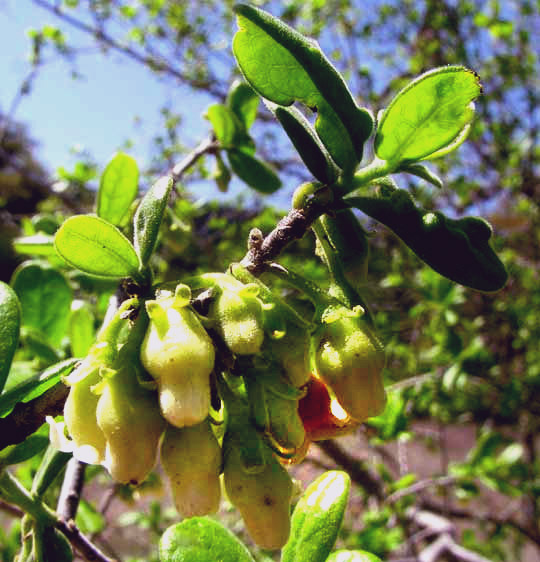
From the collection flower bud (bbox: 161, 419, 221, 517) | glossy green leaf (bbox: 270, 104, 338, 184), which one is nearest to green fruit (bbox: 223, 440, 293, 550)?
flower bud (bbox: 161, 419, 221, 517)

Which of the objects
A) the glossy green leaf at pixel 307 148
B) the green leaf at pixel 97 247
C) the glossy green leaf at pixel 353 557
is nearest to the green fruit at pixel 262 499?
the glossy green leaf at pixel 353 557

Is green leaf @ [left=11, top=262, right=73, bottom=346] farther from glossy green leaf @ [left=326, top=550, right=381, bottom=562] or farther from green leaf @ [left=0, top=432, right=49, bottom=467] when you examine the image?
glossy green leaf @ [left=326, top=550, right=381, bottom=562]

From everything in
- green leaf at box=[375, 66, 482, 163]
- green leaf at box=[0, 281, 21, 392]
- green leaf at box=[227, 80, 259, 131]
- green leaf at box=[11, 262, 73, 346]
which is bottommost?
green leaf at box=[11, 262, 73, 346]

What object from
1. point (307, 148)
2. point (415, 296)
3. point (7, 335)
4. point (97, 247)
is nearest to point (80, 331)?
point (7, 335)

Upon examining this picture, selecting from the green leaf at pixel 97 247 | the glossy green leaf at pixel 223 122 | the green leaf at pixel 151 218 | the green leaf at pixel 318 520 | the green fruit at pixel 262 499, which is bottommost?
the green leaf at pixel 318 520

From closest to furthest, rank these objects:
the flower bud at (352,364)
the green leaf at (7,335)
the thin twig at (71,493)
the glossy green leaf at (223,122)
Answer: the flower bud at (352,364), the green leaf at (7,335), the thin twig at (71,493), the glossy green leaf at (223,122)

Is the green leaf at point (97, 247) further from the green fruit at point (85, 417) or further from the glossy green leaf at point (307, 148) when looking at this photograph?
the glossy green leaf at point (307, 148)
